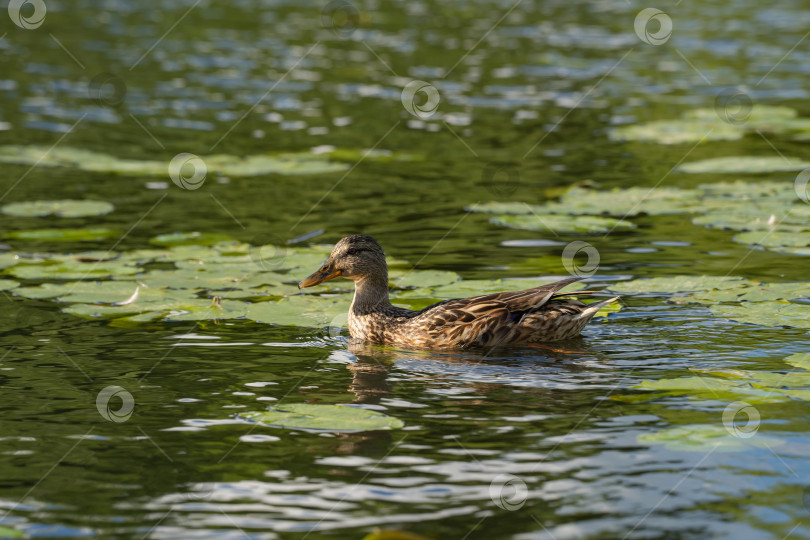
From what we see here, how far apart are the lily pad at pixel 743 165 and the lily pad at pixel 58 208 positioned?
8946 millimetres

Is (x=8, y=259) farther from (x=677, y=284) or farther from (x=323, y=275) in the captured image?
(x=677, y=284)

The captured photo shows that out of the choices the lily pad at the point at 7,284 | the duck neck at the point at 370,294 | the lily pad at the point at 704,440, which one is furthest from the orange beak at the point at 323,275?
the lily pad at the point at 704,440

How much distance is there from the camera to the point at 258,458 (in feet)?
25.1

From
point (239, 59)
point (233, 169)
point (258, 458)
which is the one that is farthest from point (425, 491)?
point (239, 59)

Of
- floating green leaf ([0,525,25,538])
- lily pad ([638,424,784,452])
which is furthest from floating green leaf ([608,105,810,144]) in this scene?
floating green leaf ([0,525,25,538])

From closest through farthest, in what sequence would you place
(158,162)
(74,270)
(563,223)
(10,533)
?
1. (10,533)
2. (74,270)
3. (563,223)
4. (158,162)

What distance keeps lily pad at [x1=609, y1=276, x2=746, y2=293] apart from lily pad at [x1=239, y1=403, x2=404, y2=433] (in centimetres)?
433

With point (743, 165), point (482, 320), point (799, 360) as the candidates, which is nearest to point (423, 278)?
point (482, 320)

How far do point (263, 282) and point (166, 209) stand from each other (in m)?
4.73

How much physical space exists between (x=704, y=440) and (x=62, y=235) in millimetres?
9883

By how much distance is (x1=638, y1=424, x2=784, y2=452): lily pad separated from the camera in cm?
757

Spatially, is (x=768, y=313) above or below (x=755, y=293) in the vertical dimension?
below

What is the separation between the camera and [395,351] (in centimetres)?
1041

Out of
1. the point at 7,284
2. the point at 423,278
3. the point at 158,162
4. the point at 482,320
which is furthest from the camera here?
the point at 158,162
